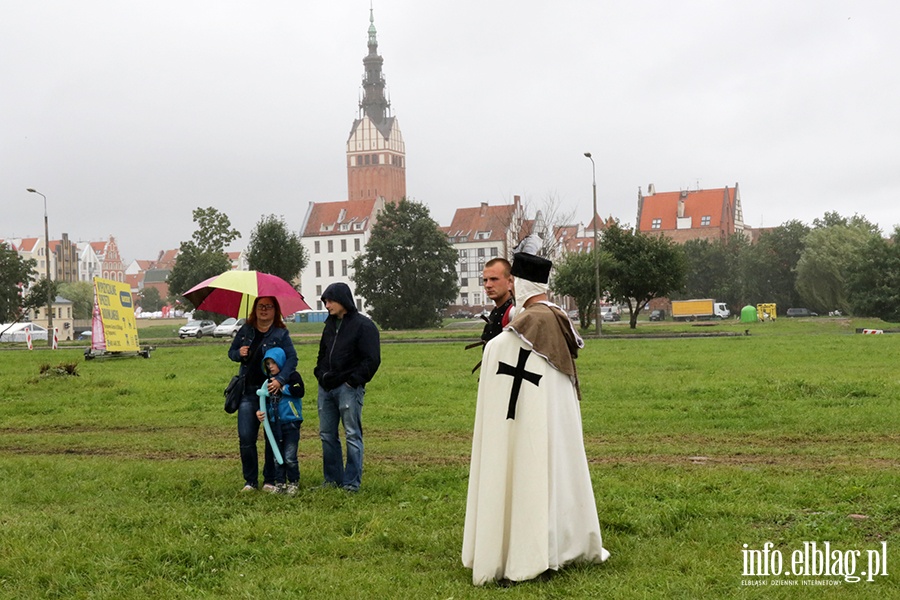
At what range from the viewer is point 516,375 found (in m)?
6.55

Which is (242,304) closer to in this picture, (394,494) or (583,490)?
(394,494)

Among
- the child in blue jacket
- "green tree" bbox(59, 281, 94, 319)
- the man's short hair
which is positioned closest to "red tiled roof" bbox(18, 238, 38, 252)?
"green tree" bbox(59, 281, 94, 319)

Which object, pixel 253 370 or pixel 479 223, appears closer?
pixel 253 370

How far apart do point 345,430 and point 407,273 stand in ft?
246

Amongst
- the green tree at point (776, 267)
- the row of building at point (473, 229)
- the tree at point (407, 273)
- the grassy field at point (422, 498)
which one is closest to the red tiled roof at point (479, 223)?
the row of building at point (473, 229)

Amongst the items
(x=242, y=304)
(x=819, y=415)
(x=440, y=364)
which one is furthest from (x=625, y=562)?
(x=440, y=364)

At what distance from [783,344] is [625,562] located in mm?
28480

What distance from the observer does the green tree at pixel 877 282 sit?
6519 centimetres

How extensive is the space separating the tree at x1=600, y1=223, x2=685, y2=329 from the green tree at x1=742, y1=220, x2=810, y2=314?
5042cm

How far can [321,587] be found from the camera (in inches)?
253

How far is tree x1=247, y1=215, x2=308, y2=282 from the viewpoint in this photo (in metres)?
71.4

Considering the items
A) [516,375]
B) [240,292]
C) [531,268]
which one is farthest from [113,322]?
[516,375]

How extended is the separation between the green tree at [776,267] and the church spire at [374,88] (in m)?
87.6

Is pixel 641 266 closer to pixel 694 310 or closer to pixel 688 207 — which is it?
pixel 694 310
